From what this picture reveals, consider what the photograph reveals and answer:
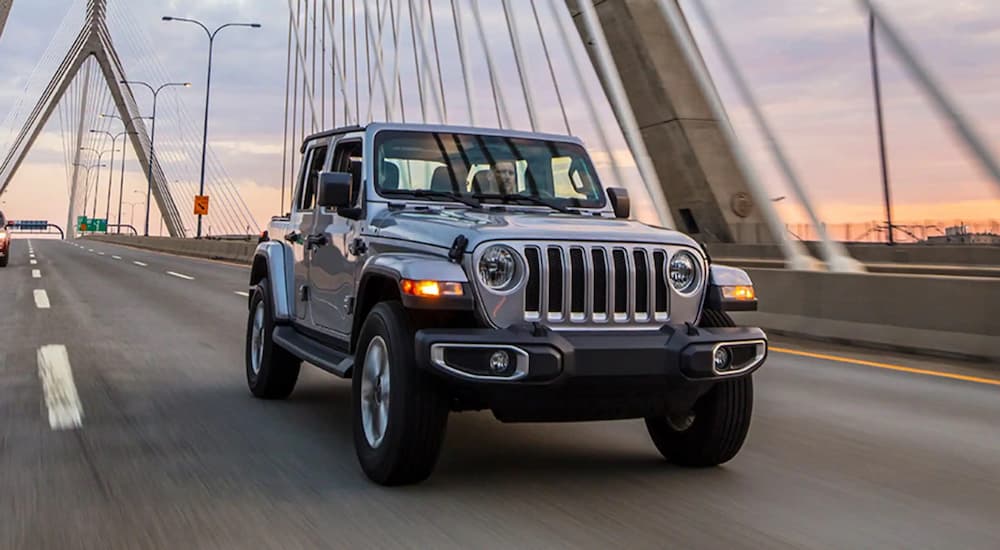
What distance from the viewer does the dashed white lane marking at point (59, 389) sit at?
19.7ft

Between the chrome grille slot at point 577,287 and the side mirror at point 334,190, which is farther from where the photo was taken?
the side mirror at point 334,190

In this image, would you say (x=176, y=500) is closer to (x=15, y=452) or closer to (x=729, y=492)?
(x=15, y=452)

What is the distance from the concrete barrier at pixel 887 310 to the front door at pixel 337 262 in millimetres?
6250

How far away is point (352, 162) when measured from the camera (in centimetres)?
595

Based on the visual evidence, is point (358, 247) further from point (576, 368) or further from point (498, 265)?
point (576, 368)

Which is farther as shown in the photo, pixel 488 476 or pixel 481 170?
pixel 481 170

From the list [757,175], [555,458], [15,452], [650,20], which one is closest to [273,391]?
[15,452]

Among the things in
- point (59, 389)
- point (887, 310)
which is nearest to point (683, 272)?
point (59, 389)

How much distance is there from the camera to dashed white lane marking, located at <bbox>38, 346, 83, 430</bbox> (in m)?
6.01

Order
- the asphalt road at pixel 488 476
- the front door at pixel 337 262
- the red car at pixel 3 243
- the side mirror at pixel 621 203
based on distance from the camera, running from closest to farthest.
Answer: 1. the asphalt road at pixel 488 476
2. the front door at pixel 337 262
3. the side mirror at pixel 621 203
4. the red car at pixel 3 243

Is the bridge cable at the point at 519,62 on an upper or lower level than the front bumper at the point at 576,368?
upper

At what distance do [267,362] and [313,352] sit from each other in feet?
3.83

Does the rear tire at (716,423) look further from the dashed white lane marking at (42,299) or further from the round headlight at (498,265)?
the dashed white lane marking at (42,299)

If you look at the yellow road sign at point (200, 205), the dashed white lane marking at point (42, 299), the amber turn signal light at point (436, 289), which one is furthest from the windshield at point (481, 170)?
the yellow road sign at point (200, 205)
